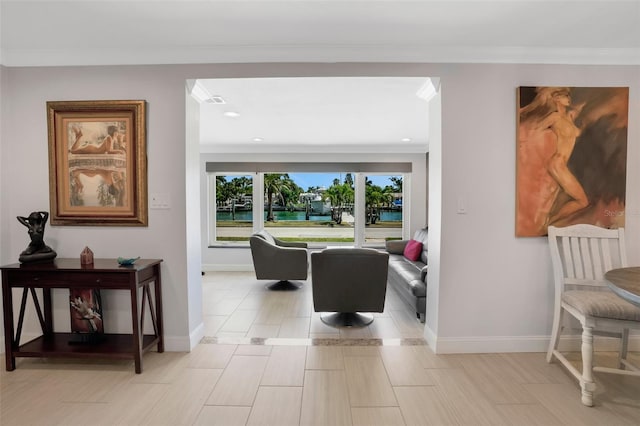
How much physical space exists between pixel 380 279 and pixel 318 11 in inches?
93.1

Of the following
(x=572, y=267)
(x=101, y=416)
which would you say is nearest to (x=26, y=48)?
(x=101, y=416)

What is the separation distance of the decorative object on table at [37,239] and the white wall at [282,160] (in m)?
3.60

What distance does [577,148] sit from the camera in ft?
8.36

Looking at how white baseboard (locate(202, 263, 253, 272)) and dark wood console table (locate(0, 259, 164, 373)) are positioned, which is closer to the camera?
dark wood console table (locate(0, 259, 164, 373))

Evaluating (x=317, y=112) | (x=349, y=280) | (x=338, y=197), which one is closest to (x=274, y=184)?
(x=338, y=197)

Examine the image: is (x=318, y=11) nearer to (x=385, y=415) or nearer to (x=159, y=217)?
(x=159, y=217)

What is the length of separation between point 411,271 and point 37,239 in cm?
388

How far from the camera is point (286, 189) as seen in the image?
6.43 metres

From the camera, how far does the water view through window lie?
6309 millimetres

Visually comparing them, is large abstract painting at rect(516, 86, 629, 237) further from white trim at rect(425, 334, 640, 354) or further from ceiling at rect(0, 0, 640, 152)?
white trim at rect(425, 334, 640, 354)

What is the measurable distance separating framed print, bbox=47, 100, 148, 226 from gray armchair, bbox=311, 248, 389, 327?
1692mm

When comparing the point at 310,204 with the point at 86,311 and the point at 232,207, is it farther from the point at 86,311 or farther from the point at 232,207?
the point at 86,311

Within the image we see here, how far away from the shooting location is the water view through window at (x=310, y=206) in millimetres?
6309

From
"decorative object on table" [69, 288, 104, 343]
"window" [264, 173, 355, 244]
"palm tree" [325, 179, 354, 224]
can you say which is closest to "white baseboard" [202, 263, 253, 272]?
"window" [264, 173, 355, 244]
